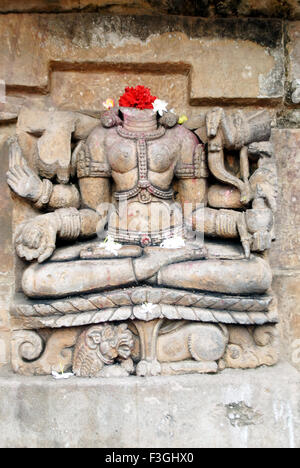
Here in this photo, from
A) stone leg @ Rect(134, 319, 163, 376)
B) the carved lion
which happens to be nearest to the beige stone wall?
the carved lion

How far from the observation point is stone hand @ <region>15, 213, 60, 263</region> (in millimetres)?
3412

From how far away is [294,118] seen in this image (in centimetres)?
410

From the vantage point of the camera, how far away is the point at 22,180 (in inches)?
142

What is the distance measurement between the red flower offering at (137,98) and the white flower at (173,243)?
0.93 meters

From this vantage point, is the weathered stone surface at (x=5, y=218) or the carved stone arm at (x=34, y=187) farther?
the weathered stone surface at (x=5, y=218)

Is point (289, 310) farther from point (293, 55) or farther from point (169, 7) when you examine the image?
point (169, 7)

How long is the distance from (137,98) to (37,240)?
1206mm

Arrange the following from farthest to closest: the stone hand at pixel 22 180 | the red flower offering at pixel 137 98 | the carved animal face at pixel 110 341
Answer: the red flower offering at pixel 137 98
the stone hand at pixel 22 180
the carved animal face at pixel 110 341

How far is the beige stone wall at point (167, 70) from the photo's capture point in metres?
3.89

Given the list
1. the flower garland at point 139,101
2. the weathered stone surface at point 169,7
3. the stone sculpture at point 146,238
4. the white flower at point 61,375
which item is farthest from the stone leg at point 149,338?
the weathered stone surface at point 169,7

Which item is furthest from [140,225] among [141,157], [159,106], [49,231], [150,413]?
[150,413]

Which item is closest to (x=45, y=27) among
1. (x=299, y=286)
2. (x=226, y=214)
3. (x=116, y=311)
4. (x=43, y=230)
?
(x=43, y=230)

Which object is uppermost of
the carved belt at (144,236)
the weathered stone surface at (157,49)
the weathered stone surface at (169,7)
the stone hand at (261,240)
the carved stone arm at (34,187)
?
the weathered stone surface at (169,7)

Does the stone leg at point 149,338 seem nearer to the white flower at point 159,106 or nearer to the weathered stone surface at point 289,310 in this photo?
the weathered stone surface at point 289,310
